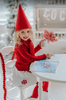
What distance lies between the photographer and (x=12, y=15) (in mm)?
2248

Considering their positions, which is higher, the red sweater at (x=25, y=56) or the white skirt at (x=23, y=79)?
the red sweater at (x=25, y=56)

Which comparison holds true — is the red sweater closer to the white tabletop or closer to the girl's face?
the girl's face

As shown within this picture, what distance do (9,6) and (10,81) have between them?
4.60ft

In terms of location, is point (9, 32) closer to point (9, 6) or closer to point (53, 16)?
point (9, 6)

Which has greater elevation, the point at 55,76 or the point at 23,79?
the point at 55,76

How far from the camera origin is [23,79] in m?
1.20

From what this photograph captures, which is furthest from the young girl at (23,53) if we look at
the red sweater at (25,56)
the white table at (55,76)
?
the white table at (55,76)

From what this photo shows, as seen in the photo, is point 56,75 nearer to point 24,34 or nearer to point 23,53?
point 23,53

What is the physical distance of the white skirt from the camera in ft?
3.90

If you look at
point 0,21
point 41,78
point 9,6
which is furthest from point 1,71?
point 0,21

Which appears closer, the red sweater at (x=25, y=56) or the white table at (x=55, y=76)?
the white table at (x=55, y=76)

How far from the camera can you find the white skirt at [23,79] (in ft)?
3.90

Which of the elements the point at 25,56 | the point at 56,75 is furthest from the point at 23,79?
the point at 56,75

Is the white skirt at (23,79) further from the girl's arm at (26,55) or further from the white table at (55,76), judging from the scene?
the white table at (55,76)
